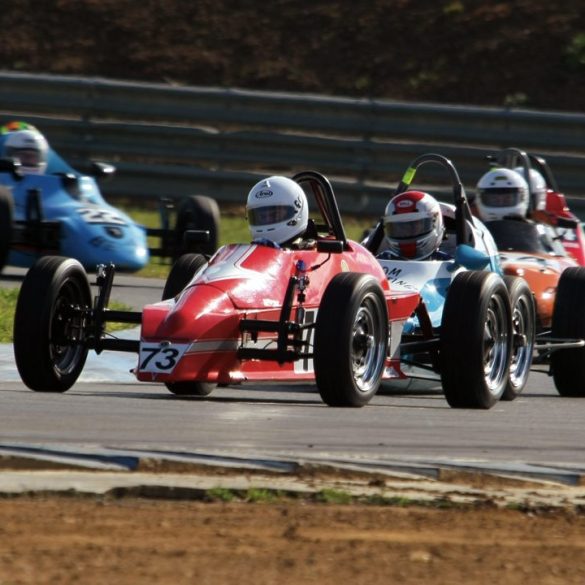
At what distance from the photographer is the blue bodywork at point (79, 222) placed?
15.9m

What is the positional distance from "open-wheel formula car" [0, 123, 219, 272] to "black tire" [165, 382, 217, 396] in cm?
607

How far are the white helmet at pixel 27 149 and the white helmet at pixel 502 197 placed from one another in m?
4.47

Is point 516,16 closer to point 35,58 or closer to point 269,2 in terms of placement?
point 269,2

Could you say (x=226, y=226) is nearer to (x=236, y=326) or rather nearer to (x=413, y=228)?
(x=413, y=228)

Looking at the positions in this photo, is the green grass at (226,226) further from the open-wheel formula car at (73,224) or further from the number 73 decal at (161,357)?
the number 73 decal at (161,357)

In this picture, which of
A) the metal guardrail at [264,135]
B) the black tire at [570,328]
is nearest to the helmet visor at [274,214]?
the black tire at [570,328]

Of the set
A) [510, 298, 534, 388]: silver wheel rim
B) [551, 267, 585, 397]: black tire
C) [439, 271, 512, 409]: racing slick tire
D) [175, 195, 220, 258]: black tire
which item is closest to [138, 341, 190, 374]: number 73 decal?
[439, 271, 512, 409]: racing slick tire

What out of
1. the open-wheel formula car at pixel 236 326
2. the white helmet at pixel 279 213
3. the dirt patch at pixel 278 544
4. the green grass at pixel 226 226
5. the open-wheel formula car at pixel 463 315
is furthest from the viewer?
the green grass at pixel 226 226

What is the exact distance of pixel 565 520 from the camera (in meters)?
5.80

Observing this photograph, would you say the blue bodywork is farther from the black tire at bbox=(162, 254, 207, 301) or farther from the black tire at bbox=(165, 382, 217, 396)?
the black tire at bbox=(165, 382, 217, 396)

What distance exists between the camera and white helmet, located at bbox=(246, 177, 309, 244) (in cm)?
977

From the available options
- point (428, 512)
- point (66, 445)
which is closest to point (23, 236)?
point (66, 445)

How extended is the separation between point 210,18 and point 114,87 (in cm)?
525

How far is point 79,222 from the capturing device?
52.5ft
